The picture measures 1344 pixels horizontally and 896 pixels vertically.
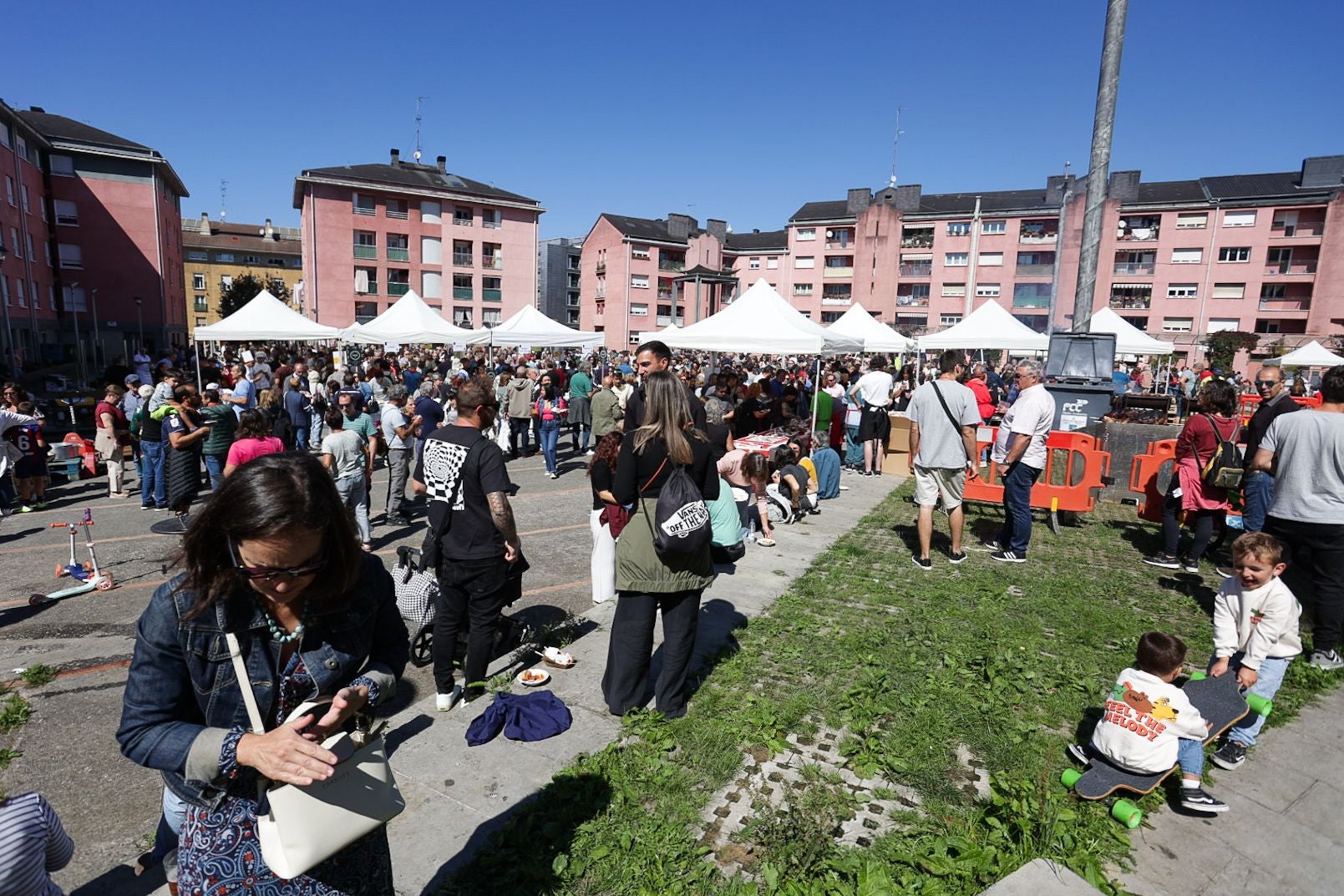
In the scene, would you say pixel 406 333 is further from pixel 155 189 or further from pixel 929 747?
pixel 155 189

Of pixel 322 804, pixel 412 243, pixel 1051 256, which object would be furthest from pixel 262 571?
pixel 1051 256

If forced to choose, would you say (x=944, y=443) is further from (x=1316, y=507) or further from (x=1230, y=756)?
(x=1230, y=756)

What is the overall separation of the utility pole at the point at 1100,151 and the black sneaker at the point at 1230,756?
28.0 ft

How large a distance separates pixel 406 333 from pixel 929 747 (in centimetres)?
1653

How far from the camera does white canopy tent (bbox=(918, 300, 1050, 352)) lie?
14750mm

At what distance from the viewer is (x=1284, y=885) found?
9.57 feet

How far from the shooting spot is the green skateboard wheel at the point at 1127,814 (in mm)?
3225

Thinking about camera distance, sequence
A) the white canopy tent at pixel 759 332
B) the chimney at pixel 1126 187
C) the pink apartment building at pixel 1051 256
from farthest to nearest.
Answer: the chimney at pixel 1126 187 < the pink apartment building at pixel 1051 256 < the white canopy tent at pixel 759 332

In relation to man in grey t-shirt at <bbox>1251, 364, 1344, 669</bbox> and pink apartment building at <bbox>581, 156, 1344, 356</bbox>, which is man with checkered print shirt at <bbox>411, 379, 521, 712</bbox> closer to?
man in grey t-shirt at <bbox>1251, 364, 1344, 669</bbox>

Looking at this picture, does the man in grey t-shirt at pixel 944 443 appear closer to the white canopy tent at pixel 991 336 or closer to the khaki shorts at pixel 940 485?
the khaki shorts at pixel 940 485

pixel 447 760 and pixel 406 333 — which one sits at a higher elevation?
pixel 406 333

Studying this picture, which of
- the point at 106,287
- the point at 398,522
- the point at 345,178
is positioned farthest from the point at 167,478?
the point at 345,178

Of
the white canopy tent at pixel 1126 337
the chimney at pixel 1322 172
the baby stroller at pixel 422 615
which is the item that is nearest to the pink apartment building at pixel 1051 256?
the chimney at pixel 1322 172

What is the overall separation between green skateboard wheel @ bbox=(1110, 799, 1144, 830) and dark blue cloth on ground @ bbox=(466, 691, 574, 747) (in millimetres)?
2799
